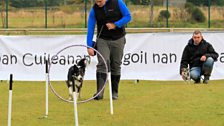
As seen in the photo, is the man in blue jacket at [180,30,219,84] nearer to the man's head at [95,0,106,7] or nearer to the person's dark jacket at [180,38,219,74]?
the person's dark jacket at [180,38,219,74]

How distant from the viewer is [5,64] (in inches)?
629

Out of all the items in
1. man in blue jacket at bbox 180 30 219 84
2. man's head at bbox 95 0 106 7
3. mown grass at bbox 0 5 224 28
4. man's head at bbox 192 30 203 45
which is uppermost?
man's head at bbox 95 0 106 7

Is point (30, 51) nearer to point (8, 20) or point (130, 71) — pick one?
point (130, 71)

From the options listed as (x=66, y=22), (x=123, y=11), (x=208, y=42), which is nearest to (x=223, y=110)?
(x=123, y=11)

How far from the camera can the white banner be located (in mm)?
15930

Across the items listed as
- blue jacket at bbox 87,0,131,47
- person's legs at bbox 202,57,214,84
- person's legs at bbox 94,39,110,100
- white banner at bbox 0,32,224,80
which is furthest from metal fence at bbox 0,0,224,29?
person's legs at bbox 94,39,110,100

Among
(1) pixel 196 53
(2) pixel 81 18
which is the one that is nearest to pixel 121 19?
(1) pixel 196 53

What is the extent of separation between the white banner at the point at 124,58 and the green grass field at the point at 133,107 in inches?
59.7

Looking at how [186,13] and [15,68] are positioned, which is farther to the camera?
[186,13]

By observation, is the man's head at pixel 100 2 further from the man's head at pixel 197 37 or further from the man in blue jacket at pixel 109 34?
the man's head at pixel 197 37

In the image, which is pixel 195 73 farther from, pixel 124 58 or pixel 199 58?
pixel 124 58

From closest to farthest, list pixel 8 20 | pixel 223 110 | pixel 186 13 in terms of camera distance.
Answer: pixel 223 110, pixel 8 20, pixel 186 13

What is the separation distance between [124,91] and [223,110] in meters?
3.81

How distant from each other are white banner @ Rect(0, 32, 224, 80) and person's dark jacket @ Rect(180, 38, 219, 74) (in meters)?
1.12
